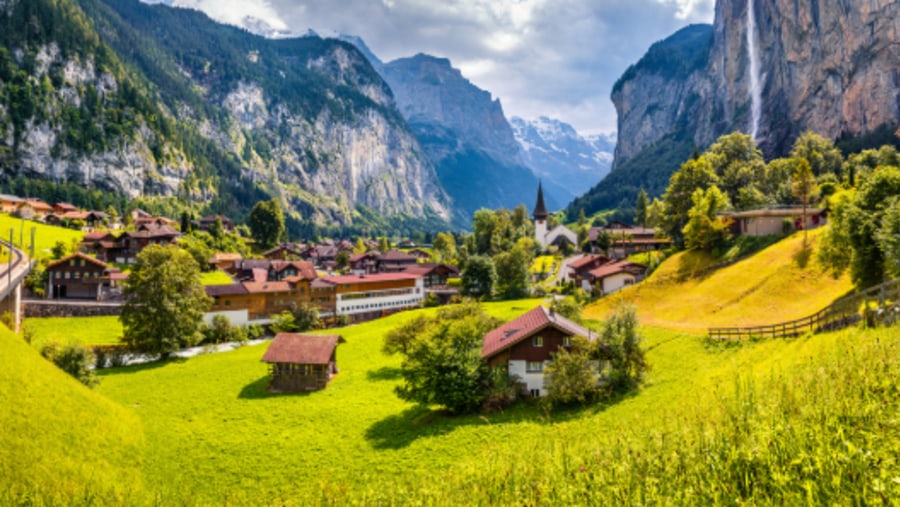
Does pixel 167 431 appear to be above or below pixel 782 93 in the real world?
below

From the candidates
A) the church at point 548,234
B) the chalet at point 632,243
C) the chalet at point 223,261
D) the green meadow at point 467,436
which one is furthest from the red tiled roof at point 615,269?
the chalet at point 223,261

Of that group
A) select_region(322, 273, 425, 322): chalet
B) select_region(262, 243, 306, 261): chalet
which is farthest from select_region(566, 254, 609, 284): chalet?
select_region(262, 243, 306, 261): chalet

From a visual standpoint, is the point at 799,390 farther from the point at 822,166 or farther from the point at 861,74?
the point at 861,74

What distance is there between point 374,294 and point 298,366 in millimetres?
42475

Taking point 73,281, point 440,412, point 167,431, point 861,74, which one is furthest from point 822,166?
point 73,281

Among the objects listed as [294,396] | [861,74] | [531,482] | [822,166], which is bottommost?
[294,396]

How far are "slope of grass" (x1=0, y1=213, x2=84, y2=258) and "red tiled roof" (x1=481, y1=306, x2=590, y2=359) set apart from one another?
8527 cm

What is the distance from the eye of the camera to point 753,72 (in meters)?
190

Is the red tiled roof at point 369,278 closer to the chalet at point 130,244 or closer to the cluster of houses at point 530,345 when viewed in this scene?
the cluster of houses at point 530,345

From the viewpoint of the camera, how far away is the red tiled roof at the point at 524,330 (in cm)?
3466

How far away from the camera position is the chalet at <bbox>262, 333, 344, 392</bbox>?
45062 mm

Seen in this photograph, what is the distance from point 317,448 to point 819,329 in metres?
31.6

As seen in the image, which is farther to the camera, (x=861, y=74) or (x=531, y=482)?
(x=861, y=74)

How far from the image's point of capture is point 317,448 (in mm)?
29625
